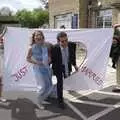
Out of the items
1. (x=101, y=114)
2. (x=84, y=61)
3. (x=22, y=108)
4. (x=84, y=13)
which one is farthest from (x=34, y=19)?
(x=101, y=114)

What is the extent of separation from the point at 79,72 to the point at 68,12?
27706 mm

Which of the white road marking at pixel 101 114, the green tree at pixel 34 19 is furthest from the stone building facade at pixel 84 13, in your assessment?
the green tree at pixel 34 19

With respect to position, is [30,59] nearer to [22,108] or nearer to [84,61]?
[22,108]

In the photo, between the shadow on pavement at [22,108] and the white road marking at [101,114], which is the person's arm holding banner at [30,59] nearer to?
the shadow on pavement at [22,108]

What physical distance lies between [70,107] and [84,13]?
86.1ft

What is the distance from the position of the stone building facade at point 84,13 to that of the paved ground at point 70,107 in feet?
65.6

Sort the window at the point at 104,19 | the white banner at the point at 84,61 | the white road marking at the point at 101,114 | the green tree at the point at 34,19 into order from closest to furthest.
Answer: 1. the white road marking at the point at 101,114
2. the white banner at the point at 84,61
3. the window at the point at 104,19
4. the green tree at the point at 34,19

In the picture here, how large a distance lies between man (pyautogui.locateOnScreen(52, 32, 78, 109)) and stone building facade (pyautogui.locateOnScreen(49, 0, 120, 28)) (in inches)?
790

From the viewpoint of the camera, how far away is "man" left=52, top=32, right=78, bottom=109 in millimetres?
9508

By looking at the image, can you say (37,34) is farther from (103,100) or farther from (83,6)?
(83,6)

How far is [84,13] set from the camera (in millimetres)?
35344

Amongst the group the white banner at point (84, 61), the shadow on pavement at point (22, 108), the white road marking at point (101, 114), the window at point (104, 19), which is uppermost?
the window at point (104, 19)

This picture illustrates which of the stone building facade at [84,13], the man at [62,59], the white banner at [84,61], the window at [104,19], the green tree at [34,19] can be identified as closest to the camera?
the man at [62,59]

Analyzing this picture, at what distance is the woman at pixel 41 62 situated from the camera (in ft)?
31.2
